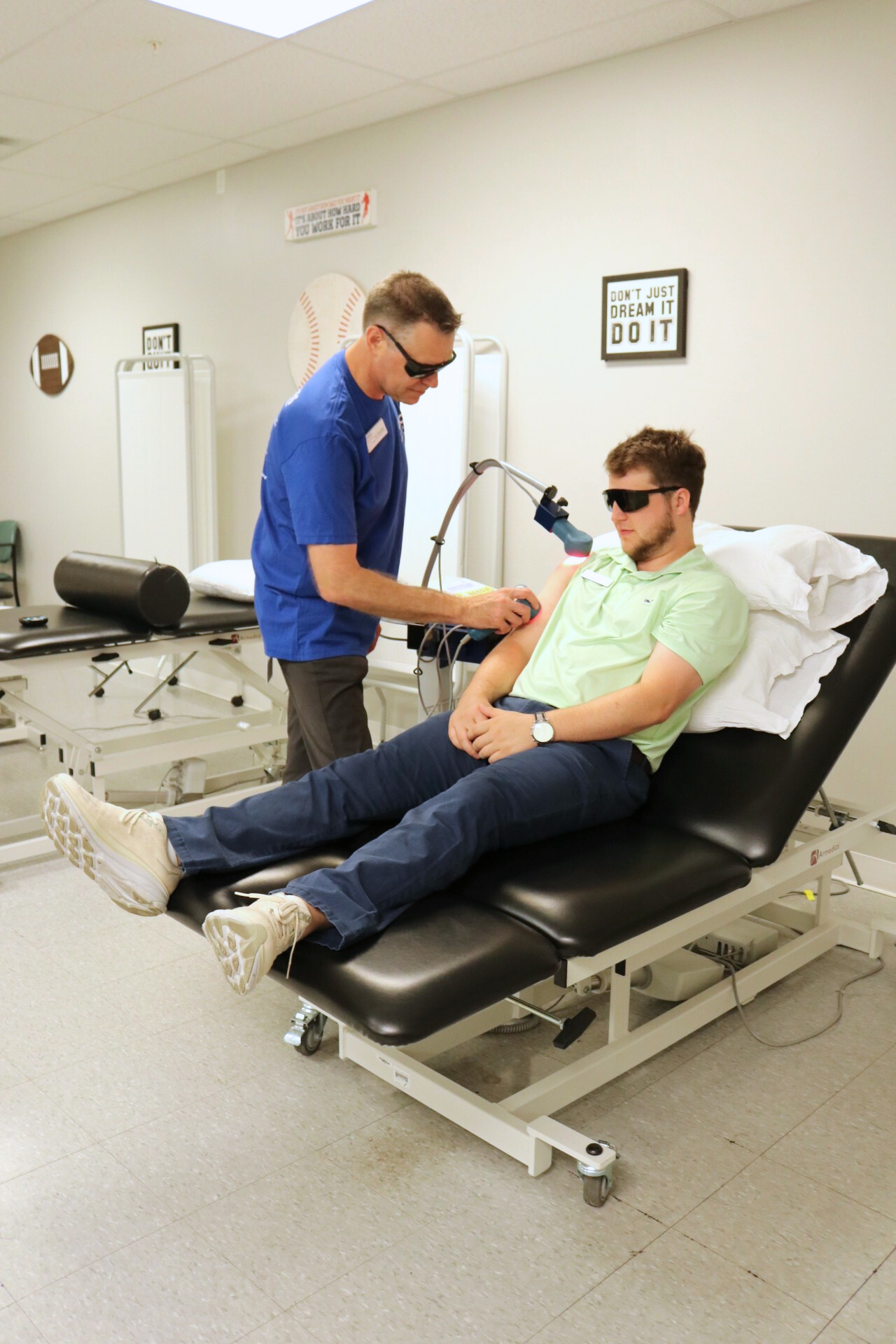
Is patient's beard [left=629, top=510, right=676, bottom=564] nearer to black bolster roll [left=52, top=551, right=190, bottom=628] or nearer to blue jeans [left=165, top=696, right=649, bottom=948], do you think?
blue jeans [left=165, top=696, right=649, bottom=948]

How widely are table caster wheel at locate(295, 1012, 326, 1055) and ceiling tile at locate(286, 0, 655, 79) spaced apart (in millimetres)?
2514

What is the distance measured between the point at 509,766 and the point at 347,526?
56 cm

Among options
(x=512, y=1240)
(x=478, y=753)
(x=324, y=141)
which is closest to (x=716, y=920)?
(x=478, y=753)

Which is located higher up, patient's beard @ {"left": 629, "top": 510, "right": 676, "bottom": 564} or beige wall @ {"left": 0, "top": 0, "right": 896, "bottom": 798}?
beige wall @ {"left": 0, "top": 0, "right": 896, "bottom": 798}

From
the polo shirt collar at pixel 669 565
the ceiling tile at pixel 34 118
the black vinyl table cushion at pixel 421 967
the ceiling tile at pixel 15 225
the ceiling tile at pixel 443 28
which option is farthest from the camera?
the ceiling tile at pixel 15 225

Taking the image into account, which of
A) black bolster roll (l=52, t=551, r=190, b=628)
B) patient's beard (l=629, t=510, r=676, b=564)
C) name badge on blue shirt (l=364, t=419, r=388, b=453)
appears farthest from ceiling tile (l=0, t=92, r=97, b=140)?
patient's beard (l=629, t=510, r=676, b=564)

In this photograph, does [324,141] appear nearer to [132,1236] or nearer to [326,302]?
[326,302]

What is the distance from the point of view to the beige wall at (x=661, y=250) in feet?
9.12

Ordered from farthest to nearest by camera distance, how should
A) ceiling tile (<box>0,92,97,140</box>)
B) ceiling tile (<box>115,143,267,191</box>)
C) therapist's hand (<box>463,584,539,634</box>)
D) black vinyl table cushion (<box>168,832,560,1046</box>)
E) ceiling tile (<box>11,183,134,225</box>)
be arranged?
ceiling tile (<box>11,183,134,225</box>)
ceiling tile (<box>115,143,267,191</box>)
ceiling tile (<box>0,92,97,140</box>)
therapist's hand (<box>463,584,539,634</box>)
black vinyl table cushion (<box>168,832,560,1046</box>)

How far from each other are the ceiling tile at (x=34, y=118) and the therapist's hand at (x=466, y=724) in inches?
119

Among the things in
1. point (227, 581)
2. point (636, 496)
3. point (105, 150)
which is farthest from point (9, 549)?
point (636, 496)

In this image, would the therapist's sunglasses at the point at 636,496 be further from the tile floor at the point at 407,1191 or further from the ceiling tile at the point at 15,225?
the ceiling tile at the point at 15,225

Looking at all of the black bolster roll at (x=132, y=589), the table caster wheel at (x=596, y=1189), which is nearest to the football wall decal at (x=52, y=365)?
the black bolster roll at (x=132, y=589)

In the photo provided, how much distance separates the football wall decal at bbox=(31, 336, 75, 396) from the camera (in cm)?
592
